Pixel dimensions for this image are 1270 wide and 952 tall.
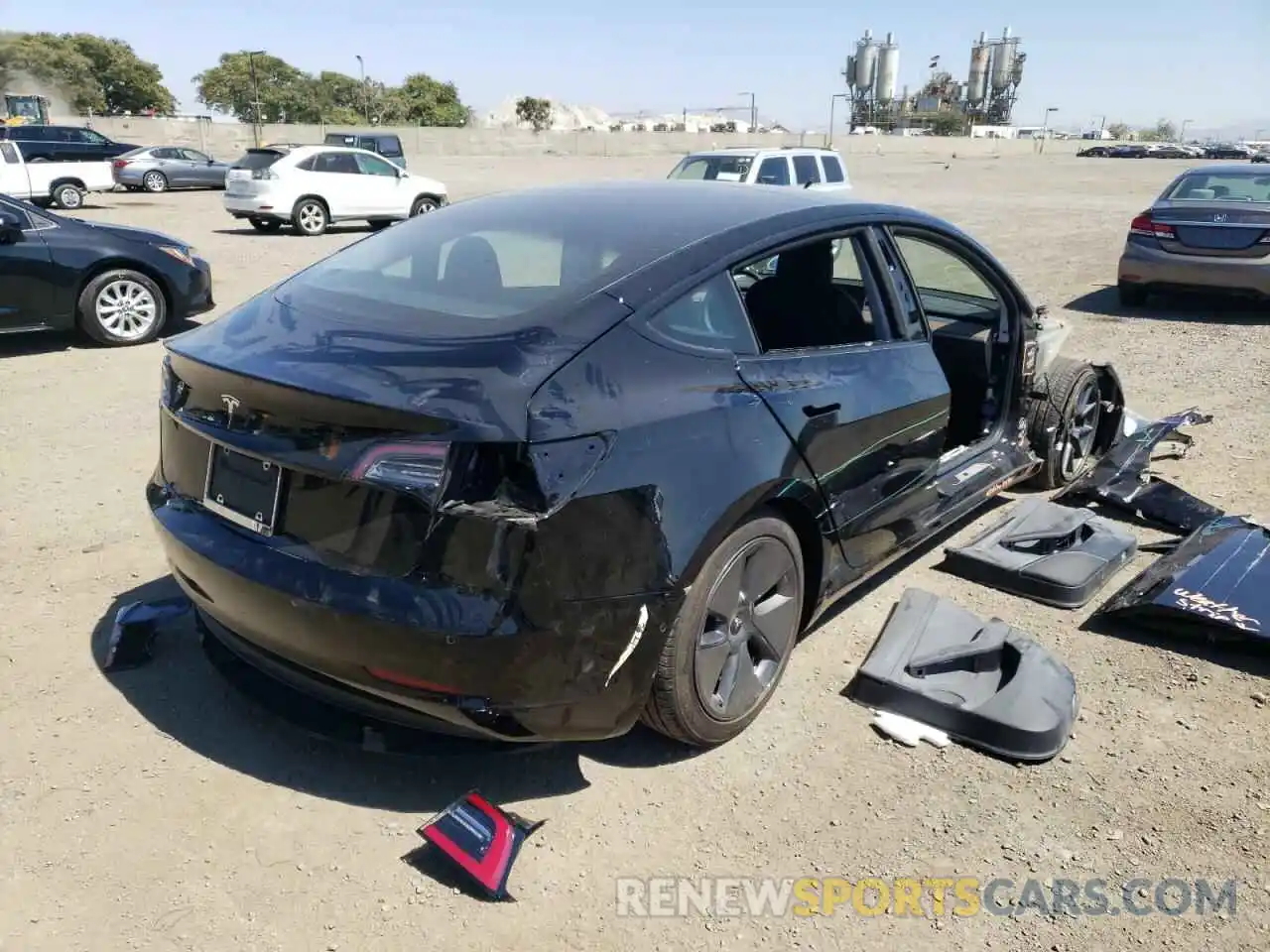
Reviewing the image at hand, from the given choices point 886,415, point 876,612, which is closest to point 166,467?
point 886,415

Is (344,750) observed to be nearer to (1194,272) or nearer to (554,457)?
(554,457)

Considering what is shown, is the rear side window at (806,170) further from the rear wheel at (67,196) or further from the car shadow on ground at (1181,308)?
the rear wheel at (67,196)

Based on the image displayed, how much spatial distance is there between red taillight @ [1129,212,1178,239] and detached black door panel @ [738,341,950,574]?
770 centimetres

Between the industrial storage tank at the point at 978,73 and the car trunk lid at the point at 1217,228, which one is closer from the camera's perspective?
the car trunk lid at the point at 1217,228

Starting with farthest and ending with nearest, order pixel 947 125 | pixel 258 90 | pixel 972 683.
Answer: pixel 947 125
pixel 258 90
pixel 972 683

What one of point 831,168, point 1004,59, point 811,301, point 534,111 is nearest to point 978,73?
point 1004,59

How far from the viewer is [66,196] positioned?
21.7 metres

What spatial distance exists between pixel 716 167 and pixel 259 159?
832 centimetres

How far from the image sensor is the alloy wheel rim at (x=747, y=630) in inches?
110

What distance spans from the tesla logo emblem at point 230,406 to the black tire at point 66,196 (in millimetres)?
22657

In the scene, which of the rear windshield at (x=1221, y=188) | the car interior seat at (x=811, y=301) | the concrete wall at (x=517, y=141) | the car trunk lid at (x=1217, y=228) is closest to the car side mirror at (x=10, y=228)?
the car interior seat at (x=811, y=301)

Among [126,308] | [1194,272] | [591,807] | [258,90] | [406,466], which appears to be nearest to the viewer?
[406,466]

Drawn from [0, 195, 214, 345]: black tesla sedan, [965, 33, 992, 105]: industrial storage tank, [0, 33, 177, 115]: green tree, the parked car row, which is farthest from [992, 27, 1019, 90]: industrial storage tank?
[0, 195, 214, 345]: black tesla sedan

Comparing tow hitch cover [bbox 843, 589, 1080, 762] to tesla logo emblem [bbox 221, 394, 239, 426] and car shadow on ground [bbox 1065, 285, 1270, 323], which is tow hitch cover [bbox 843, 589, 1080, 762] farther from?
car shadow on ground [bbox 1065, 285, 1270, 323]
